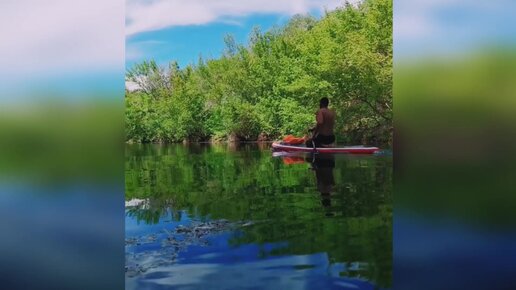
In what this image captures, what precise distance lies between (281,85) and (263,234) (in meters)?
29.5

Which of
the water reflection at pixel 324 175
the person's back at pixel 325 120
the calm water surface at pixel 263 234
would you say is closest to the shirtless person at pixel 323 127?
the person's back at pixel 325 120

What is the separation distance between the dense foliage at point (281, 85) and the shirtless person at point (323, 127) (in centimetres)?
980

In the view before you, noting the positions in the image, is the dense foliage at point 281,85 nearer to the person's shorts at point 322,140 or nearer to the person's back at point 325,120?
the person's shorts at point 322,140

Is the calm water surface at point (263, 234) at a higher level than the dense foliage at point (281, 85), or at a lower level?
lower

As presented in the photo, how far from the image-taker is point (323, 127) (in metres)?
16.3

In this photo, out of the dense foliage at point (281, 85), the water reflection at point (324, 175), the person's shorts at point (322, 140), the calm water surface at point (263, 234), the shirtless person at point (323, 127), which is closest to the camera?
the calm water surface at point (263, 234)

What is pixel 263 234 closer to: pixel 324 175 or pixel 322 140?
pixel 324 175

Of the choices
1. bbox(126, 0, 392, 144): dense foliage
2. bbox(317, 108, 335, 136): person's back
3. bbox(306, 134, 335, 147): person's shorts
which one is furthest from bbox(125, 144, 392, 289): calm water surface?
bbox(126, 0, 392, 144): dense foliage

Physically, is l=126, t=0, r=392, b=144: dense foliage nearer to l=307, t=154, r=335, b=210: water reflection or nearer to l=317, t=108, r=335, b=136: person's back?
l=317, t=108, r=335, b=136: person's back

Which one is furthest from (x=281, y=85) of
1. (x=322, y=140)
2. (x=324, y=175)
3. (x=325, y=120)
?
(x=324, y=175)

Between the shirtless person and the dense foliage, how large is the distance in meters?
9.80

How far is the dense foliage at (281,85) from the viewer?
26359mm

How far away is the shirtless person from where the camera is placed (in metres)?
15.7
